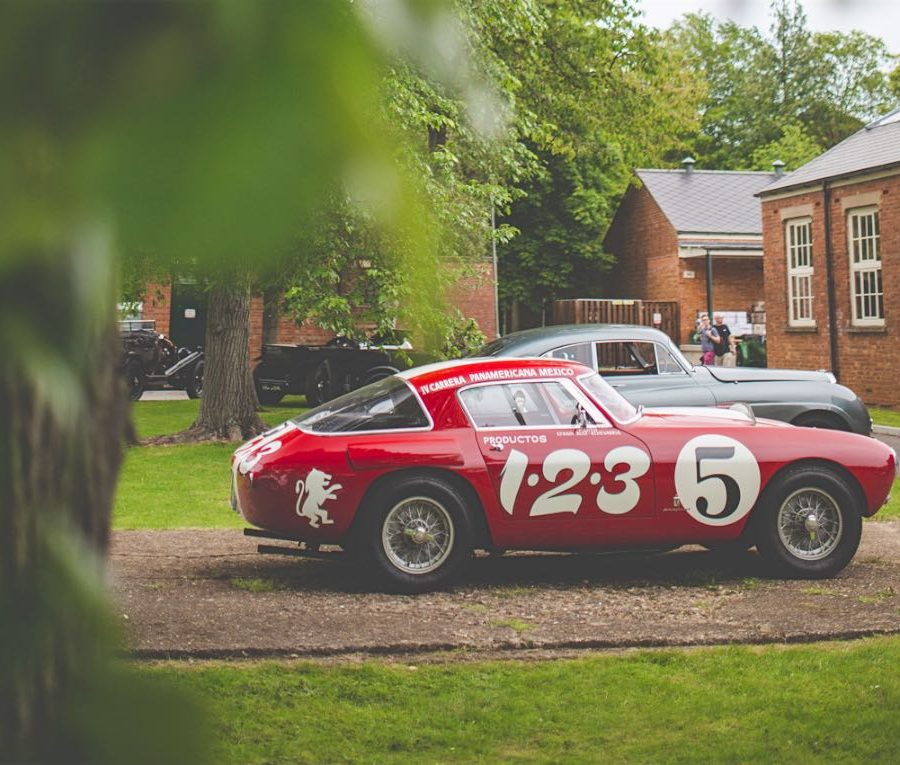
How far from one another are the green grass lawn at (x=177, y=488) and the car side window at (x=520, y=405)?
220 cm

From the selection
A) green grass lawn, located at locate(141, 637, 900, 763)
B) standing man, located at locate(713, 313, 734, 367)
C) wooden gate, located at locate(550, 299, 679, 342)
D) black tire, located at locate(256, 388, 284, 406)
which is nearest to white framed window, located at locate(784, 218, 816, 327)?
standing man, located at locate(713, 313, 734, 367)

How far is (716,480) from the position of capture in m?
7.91

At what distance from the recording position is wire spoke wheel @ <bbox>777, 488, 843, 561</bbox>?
26.4ft

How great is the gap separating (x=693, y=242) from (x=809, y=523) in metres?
32.7

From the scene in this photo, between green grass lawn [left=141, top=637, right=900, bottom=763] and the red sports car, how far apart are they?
5.24 feet

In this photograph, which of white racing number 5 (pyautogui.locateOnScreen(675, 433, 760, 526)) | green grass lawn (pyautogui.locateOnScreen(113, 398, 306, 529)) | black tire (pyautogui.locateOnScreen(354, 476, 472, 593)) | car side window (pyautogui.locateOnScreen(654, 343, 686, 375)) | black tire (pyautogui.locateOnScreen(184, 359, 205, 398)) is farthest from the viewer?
black tire (pyautogui.locateOnScreen(184, 359, 205, 398))

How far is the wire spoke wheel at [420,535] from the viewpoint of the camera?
24.9ft

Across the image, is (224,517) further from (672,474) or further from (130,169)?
(130,169)

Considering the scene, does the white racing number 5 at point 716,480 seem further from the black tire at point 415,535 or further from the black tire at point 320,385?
the black tire at point 320,385

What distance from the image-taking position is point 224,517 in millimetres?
11453

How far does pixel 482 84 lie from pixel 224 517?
414 inches

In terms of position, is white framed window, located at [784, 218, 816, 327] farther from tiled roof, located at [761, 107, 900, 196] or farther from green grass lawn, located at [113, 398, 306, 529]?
green grass lawn, located at [113, 398, 306, 529]

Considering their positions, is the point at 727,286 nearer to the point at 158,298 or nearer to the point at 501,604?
the point at 501,604

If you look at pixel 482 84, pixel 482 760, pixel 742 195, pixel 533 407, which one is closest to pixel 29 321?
pixel 482 84
